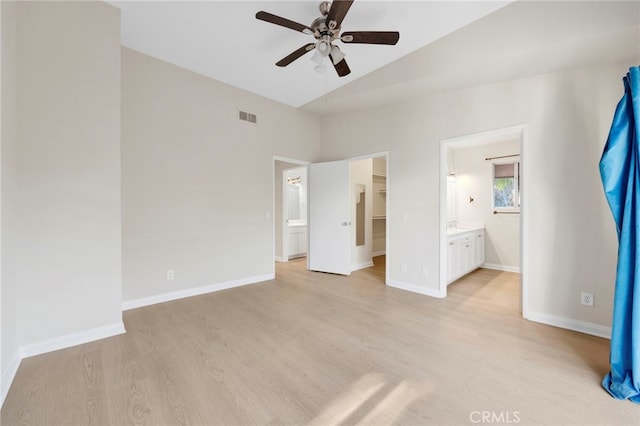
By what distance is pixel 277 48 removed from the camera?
3057mm

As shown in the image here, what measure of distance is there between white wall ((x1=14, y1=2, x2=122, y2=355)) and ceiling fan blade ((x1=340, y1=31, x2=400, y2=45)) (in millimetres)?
2227

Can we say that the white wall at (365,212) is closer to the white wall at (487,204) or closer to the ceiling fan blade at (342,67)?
the white wall at (487,204)

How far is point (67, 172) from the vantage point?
226 cm

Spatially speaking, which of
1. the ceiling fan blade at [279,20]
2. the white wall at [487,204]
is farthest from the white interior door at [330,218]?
the white wall at [487,204]

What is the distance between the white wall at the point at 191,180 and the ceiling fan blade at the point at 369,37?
237cm

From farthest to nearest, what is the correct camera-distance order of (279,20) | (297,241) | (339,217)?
(297,241) < (339,217) < (279,20)

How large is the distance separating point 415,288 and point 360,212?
6.80 ft

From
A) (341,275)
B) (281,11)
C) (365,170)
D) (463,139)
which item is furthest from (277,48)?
(341,275)

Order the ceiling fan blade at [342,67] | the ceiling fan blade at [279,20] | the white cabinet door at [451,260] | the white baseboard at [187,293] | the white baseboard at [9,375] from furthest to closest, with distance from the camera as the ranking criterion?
1. the white cabinet door at [451,260]
2. the white baseboard at [187,293]
3. the ceiling fan blade at [342,67]
4. the ceiling fan blade at [279,20]
5. the white baseboard at [9,375]

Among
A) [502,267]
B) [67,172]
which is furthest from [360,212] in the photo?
[67,172]

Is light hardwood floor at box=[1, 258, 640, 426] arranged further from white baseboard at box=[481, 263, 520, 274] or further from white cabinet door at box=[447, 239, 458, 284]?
white baseboard at box=[481, 263, 520, 274]

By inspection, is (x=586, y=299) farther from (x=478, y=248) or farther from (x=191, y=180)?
(x=191, y=180)

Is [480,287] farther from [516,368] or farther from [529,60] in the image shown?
[529,60]

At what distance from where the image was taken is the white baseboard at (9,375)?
164 centimetres
